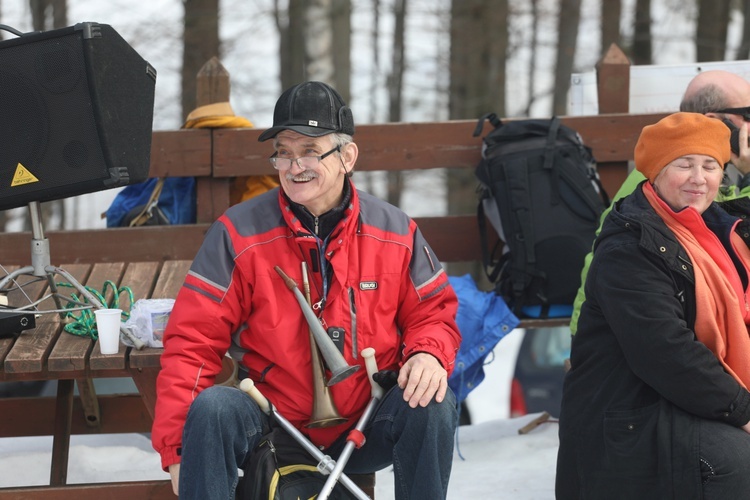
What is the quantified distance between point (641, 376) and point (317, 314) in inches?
39.7

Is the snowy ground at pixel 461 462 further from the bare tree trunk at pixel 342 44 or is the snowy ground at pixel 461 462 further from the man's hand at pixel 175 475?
the bare tree trunk at pixel 342 44

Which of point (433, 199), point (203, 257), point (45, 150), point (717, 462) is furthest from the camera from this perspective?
point (433, 199)

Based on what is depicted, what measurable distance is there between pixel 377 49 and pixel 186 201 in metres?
13.9

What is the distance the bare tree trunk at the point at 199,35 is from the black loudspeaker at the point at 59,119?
767 centimetres

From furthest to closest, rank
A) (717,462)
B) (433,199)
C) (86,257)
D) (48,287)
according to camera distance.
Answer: (433,199) → (86,257) → (48,287) → (717,462)

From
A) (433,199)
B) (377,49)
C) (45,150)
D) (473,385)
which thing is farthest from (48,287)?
(433,199)

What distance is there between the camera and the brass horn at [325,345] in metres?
3.08

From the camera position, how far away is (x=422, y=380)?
304 cm

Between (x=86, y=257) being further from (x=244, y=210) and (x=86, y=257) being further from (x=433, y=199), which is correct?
(x=433, y=199)

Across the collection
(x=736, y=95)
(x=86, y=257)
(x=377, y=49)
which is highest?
(x=377, y=49)

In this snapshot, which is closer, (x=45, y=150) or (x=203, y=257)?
(x=203, y=257)

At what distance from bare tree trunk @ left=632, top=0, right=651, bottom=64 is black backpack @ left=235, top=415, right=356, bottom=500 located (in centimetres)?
1256

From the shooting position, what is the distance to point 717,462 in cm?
296

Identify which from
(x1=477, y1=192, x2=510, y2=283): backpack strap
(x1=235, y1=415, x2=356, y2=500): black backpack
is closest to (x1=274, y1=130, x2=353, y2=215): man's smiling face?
(x1=235, y1=415, x2=356, y2=500): black backpack
